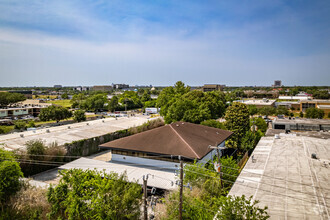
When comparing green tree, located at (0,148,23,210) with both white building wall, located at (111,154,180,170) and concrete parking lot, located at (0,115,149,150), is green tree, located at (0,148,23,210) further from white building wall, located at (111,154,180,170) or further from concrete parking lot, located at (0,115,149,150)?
white building wall, located at (111,154,180,170)

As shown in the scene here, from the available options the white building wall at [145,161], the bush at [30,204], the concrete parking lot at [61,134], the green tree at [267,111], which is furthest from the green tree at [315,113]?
the bush at [30,204]

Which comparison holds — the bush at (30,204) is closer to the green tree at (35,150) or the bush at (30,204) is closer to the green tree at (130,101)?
the green tree at (35,150)

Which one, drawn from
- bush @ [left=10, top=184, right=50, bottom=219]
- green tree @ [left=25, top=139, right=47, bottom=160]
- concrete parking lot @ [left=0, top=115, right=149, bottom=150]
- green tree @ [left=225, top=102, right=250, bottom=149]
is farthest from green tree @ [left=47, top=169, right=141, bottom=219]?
green tree @ [left=225, top=102, right=250, bottom=149]

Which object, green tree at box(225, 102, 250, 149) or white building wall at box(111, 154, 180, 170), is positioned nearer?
white building wall at box(111, 154, 180, 170)

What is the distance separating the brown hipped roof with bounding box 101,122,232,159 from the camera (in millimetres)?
23188

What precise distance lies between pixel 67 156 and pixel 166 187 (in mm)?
14527

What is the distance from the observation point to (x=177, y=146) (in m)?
24.1

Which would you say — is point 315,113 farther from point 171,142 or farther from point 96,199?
point 96,199

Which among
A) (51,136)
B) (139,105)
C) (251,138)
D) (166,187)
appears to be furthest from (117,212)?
(139,105)

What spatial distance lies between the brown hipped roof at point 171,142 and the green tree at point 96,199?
9569 mm

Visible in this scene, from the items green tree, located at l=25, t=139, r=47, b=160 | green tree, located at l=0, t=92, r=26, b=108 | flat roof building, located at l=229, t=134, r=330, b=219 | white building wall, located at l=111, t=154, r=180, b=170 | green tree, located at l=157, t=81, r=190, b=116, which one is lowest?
white building wall, located at l=111, t=154, r=180, b=170

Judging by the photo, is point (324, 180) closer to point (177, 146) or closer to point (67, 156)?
point (177, 146)

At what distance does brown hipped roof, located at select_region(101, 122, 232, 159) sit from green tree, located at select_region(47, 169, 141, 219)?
31.4 feet

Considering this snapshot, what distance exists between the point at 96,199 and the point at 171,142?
1326cm
